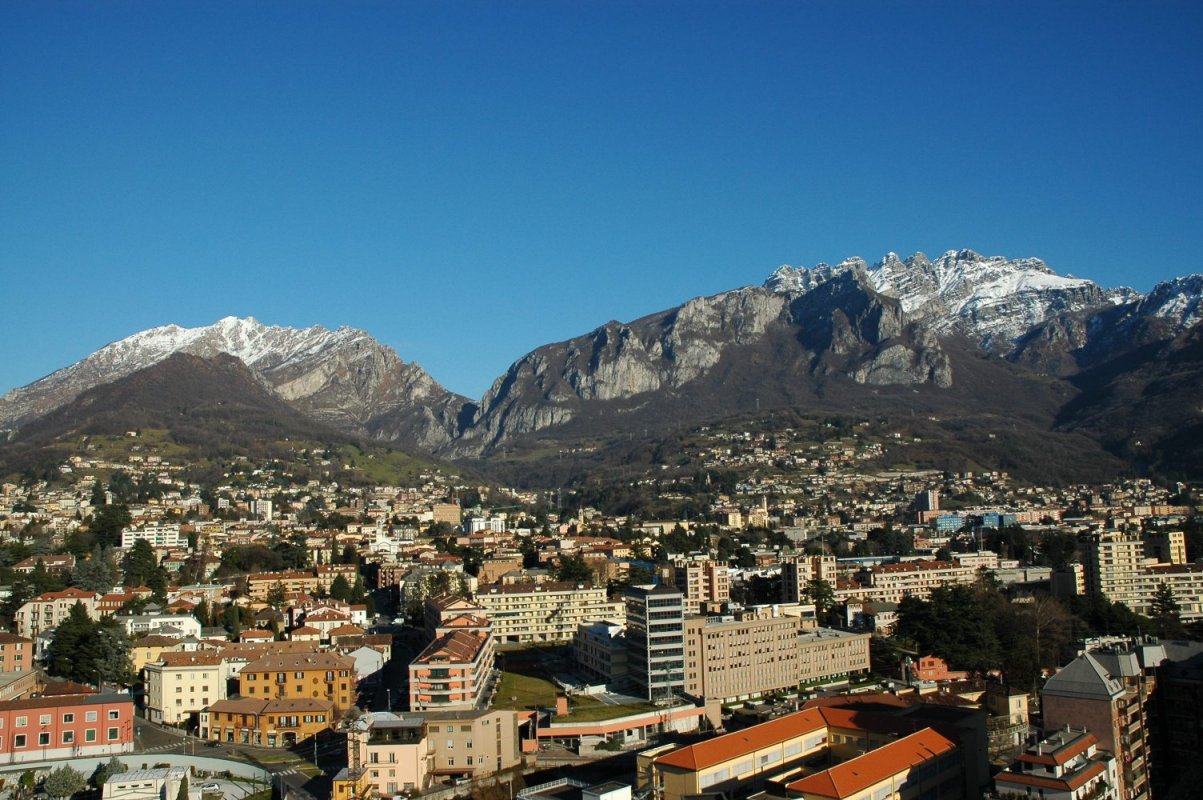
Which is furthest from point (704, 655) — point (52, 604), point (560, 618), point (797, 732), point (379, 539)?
point (379, 539)

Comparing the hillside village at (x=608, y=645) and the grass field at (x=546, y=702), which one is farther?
the grass field at (x=546, y=702)

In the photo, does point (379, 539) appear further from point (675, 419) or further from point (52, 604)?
point (675, 419)

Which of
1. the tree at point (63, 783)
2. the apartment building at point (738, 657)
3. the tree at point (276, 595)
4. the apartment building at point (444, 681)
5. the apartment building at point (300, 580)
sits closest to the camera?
the tree at point (63, 783)

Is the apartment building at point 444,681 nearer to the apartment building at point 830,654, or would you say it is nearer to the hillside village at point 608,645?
the hillside village at point 608,645

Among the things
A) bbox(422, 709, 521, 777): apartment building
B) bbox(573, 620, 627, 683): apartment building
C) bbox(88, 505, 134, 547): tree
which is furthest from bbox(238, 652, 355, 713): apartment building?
bbox(88, 505, 134, 547): tree

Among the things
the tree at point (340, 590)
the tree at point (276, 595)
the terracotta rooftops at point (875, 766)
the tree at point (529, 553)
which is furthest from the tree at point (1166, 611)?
the tree at point (276, 595)

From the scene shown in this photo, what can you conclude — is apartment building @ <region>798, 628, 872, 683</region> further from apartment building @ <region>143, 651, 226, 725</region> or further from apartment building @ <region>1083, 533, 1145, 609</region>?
apartment building @ <region>143, 651, 226, 725</region>

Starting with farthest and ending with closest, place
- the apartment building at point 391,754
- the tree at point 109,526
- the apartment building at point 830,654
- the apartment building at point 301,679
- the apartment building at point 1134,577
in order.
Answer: the tree at point 109,526
the apartment building at point 1134,577
the apartment building at point 830,654
the apartment building at point 301,679
the apartment building at point 391,754

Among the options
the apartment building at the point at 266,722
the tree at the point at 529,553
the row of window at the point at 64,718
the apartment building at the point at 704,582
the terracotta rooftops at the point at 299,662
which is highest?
the tree at the point at 529,553
